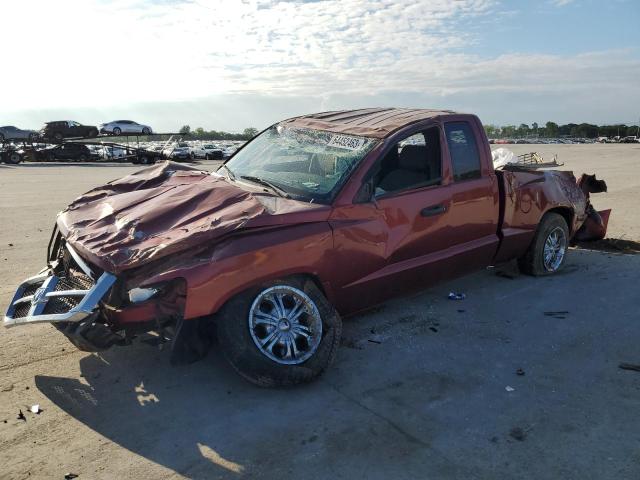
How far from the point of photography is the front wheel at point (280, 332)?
3551 millimetres

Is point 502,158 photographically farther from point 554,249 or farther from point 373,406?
point 373,406

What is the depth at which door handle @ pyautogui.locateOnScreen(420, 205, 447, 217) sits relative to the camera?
4.60m

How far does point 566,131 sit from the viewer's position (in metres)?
168

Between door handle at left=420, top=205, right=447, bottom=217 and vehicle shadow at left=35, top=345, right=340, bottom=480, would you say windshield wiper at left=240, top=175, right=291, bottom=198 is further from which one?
vehicle shadow at left=35, top=345, right=340, bottom=480

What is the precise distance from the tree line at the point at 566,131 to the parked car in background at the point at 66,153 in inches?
4507

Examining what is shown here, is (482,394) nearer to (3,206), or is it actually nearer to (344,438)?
(344,438)

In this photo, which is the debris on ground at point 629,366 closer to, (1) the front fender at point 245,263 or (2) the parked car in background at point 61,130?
(1) the front fender at point 245,263

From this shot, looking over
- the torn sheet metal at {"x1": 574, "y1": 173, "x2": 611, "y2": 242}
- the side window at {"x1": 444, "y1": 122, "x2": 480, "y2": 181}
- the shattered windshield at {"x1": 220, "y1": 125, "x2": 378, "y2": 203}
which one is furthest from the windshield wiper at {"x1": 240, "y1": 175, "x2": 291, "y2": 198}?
the torn sheet metal at {"x1": 574, "y1": 173, "x2": 611, "y2": 242}

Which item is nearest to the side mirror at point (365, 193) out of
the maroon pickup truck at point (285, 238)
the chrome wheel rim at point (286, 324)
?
the maroon pickup truck at point (285, 238)

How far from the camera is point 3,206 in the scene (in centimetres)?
1261

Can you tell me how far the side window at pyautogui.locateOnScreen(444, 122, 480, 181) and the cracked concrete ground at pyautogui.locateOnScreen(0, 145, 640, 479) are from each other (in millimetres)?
1295

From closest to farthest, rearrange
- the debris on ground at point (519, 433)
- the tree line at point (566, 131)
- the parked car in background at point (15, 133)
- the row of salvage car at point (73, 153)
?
the debris on ground at point (519, 433)
the row of salvage car at point (73, 153)
the parked car in background at point (15, 133)
the tree line at point (566, 131)

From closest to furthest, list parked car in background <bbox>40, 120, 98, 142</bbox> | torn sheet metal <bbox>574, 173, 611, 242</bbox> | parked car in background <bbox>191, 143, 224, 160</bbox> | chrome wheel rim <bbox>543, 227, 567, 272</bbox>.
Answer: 1. chrome wheel rim <bbox>543, 227, 567, 272</bbox>
2. torn sheet metal <bbox>574, 173, 611, 242</bbox>
3. parked car in background <bbox>40, 120, 98, 142</bbox>
4. parked car in background <bbox>191, 143, 224, 160</bbox>

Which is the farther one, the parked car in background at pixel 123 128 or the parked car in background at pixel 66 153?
the parked car in background at pixel 123 128
